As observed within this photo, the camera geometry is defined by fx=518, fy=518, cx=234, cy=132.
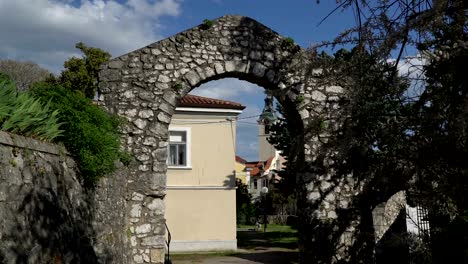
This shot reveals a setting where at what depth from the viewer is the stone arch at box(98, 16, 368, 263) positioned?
870cm

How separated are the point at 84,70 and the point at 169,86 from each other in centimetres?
225

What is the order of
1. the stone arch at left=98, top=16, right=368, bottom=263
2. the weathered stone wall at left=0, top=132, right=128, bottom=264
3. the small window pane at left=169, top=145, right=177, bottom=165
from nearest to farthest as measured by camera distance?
the weathered stone wall at left=0, top=132, right=128, bottom=264
the stone arch at left=98, top=16, right=368, bottom=263
the small window pane at left=169, top=145, right=177, bottom=165

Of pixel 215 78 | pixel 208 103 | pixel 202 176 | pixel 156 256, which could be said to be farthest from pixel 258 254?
pixel 215 78

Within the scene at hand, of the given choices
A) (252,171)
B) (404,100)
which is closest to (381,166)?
(404,100)

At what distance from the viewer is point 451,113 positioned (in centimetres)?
317

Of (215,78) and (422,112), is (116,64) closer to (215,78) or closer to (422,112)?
(215,78)

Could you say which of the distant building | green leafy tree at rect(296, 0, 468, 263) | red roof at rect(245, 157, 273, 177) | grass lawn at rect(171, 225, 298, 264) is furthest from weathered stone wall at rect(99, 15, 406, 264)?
red roof at rect(245, 157, 273, 177)

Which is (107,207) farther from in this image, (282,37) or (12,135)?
(282,37)

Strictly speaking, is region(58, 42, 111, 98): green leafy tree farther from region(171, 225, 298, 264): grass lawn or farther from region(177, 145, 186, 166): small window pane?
region(177, 145, 186, 166): small window pane

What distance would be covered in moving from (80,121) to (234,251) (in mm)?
11341

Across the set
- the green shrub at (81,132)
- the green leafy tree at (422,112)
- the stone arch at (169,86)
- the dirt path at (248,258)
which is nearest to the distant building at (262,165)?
the dirt path at (248,258)

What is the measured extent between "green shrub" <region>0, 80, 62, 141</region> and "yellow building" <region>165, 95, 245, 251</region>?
37.4 feet

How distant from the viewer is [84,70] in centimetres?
1020

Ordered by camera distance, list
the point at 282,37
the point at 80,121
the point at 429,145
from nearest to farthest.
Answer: the point at 429,145
the point at 80,121
the point at 282,37
